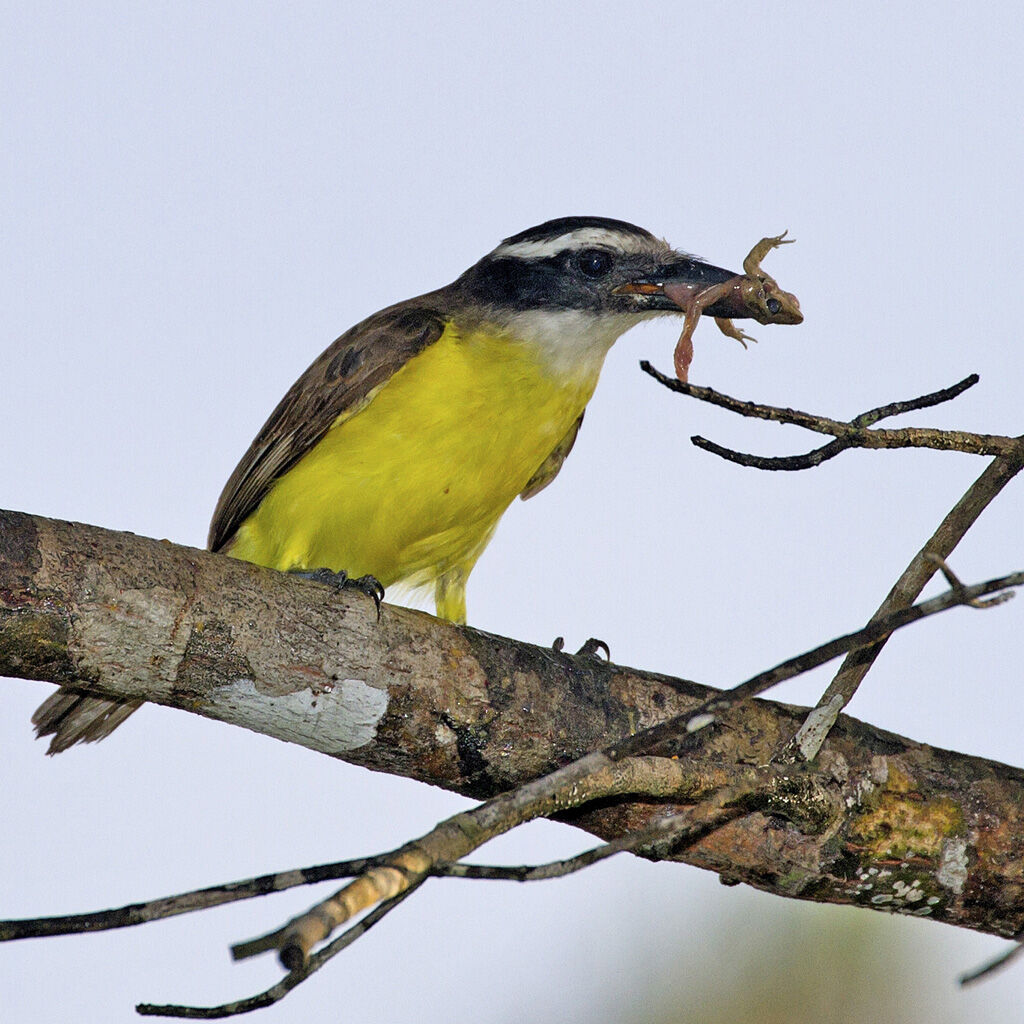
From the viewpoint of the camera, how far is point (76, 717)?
494cm

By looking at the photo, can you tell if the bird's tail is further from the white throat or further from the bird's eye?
the bird's eye

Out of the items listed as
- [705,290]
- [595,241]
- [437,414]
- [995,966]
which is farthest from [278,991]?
[595,241]

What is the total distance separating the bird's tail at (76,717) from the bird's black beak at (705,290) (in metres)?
2.45

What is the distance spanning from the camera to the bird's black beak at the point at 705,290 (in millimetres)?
4938

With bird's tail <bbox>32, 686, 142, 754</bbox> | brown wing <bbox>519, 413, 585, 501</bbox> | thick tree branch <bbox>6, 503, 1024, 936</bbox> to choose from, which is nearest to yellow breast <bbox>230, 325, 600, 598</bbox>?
brown wing <bbox>519, 413, 585, 501</bbox>

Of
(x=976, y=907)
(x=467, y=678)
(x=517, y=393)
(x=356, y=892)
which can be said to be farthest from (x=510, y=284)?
(x=356, y=892)

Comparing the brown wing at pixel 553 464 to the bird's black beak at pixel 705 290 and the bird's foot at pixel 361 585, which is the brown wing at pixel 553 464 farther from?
the bird's foot at pixel 361 585

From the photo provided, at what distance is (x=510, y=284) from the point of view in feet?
18.4

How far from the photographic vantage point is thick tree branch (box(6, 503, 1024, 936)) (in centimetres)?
347

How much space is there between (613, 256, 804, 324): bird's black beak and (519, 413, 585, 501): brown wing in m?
0.72

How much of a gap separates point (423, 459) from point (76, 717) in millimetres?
1529

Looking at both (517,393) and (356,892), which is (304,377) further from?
(356,892)

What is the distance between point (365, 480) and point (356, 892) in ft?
10.2

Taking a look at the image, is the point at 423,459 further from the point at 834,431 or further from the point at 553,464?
the point at 834,431
